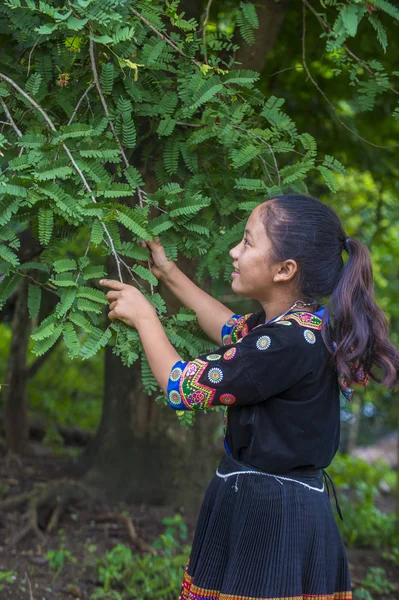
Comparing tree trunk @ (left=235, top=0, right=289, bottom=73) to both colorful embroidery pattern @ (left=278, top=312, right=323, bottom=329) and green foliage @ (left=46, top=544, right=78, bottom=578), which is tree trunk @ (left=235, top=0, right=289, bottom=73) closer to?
colorful embroidery pattern @ (left=278, top=312, right=323, bottom=329)

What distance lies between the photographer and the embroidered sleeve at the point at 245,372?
2012mm

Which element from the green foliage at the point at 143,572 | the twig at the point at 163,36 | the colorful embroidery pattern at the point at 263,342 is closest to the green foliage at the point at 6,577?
the green foliage at the point at 143,572

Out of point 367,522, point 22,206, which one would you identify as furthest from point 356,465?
point 22,206

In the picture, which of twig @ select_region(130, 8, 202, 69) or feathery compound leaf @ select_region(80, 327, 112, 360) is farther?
twig @ select_region(130, 8, 202, 69)

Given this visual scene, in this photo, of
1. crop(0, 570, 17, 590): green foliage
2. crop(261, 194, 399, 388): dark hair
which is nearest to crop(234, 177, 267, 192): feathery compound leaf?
crop(261, 194, 399, 388): dark hair

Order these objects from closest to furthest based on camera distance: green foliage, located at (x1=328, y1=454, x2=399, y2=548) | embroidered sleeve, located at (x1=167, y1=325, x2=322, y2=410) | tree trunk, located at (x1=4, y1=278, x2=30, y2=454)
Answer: embroidered sleeve, located at (x1=167, y1=325, x2=322, y2=410) < green foliage, located at (x1=328, y1=454, x2=399, y2=548) < tree trunk, located at (x1=4, y1=278, x2=30, y2=454)

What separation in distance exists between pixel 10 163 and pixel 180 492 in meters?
2.83

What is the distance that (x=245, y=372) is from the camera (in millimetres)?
2008

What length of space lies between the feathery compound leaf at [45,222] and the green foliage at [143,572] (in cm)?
202

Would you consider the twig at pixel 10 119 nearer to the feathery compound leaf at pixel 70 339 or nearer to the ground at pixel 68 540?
the feathery compound leaf at pixel 70 339

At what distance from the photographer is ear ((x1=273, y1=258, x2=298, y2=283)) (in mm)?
2189

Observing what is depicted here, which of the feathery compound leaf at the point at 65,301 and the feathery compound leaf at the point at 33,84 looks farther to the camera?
the feathery compound leaf at the point at 33,84

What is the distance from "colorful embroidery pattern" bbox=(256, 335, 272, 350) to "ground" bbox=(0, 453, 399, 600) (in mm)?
2024

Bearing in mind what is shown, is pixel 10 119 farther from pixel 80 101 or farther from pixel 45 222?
pixel 45 222
